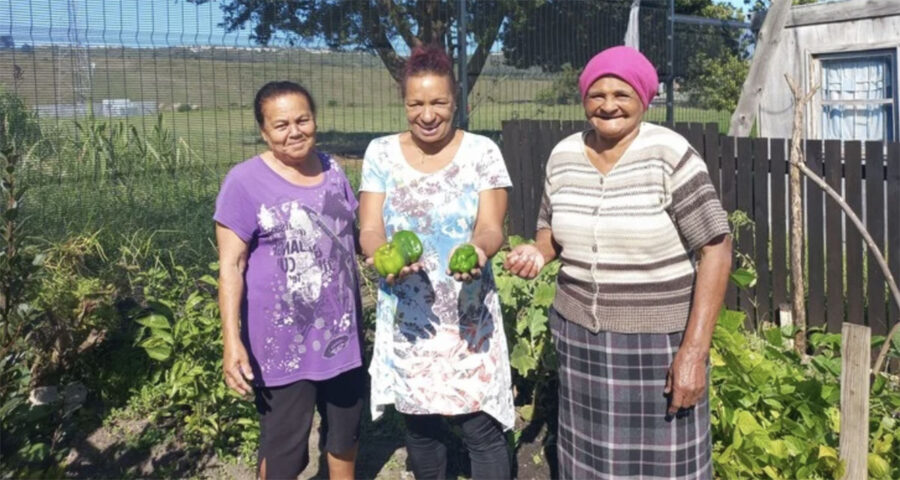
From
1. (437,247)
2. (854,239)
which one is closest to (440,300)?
(437,247)

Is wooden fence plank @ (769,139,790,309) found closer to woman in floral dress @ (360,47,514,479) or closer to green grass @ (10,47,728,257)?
green grass @ (10,47,728,257)

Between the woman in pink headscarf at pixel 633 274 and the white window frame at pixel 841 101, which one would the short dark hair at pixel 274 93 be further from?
the white window frame at pixel 841 101

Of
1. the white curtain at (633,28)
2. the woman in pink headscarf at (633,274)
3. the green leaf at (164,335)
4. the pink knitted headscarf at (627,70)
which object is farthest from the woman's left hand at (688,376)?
the white curtain at (633,28)

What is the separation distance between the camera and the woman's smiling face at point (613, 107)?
2488 mm

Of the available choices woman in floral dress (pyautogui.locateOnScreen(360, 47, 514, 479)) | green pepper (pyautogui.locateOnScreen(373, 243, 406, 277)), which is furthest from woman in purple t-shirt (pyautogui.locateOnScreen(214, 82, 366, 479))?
green pepper (pyautogui.locateOnScreen(373, 243, 406, 277))

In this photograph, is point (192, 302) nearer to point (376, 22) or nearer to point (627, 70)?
point (627, 70)

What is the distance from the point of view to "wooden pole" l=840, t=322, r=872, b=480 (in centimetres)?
297

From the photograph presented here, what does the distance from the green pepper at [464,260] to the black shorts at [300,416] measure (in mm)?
730

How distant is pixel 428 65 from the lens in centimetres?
274

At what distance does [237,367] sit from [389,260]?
65cm

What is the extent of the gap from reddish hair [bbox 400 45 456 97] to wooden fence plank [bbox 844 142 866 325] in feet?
9.84

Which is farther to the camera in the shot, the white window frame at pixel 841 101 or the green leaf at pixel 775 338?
the white window frame at pixel 841 101

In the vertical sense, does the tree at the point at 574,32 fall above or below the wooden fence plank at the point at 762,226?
above

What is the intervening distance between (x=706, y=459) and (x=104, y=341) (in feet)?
9.44
